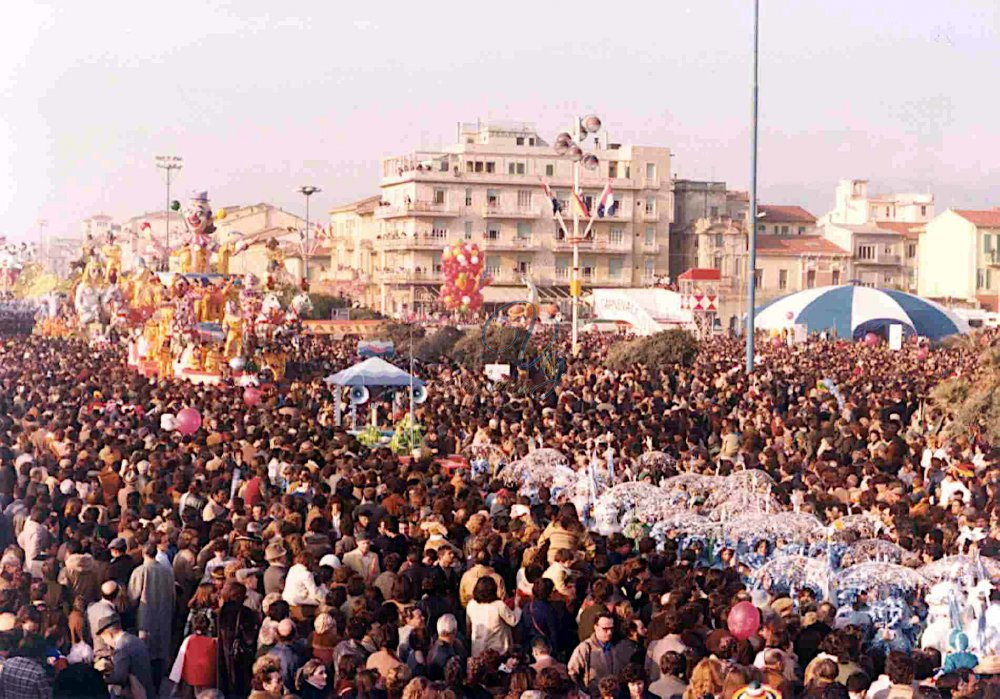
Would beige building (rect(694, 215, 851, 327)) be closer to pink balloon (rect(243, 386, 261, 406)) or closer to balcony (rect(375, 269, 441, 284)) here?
balcony (rect(375, 269, 441, 284))

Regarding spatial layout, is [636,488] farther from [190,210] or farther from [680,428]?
[190,210]

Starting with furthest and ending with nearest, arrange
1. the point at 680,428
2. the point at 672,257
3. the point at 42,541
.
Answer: the point at 672,257, the point at 680,428, the point at 42,541

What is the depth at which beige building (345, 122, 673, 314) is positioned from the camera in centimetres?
6744

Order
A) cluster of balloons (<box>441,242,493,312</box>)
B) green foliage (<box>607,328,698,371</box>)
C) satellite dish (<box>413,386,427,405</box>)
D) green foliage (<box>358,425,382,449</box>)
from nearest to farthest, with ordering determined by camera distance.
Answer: green foliage (<box>358,425,382,449</box>), satellite dish (<box>413,386,427,405</box>), green foliage (<box>607,328,698,371</box>), cluster of balloons (<box>441,242,493,312</box>)

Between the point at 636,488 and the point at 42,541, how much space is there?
4.75 m

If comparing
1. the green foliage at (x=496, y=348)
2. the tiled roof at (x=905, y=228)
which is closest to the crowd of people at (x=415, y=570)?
the green foliage at (x=496, y=348)

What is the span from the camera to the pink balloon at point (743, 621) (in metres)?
8.41

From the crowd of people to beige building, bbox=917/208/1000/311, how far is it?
48060mm

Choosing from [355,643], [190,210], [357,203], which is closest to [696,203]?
[357,203]

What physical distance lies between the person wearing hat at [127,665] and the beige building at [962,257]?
5824 cm

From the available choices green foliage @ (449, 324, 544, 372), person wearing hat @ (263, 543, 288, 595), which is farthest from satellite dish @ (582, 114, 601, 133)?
person wearing hat @ (263, 543, 288, 595)

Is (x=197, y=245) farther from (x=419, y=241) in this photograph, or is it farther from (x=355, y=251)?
(x=355, y=251)

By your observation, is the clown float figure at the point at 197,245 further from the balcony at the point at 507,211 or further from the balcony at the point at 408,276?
the balcony at the point at 507,211

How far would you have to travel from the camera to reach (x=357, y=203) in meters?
73.4
